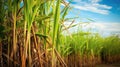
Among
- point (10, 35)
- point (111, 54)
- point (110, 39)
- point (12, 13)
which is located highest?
point (12, 13)

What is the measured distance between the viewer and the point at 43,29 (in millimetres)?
2793

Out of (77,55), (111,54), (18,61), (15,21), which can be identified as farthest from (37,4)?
(111,54)

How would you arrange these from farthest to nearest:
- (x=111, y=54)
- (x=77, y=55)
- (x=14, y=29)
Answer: (x=111, y=54)
(x=77, y=55)
(x=14, y=29)

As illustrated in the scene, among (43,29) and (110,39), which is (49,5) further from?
(110,39)

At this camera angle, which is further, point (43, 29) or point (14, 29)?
point (43, 29)

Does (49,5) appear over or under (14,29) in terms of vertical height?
over

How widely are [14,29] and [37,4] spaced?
356 mm

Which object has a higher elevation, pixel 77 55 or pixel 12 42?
pixel 12 42

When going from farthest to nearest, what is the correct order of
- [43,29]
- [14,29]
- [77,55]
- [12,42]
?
[77,55] → [43,29] → [12,42] → [14,29]

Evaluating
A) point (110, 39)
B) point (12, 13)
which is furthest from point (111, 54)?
point (12, 13)

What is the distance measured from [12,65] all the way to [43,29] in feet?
1.84

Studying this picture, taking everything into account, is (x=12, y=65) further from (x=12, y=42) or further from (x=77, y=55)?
(x=77, y=55)

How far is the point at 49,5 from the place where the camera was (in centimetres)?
285

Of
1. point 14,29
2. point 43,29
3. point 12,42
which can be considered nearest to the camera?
point 14,29
